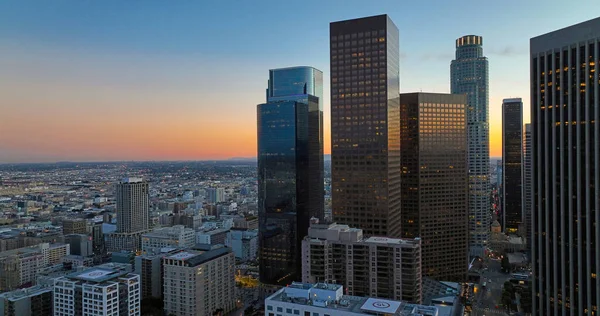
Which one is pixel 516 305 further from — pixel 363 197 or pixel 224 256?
pixel 224 256

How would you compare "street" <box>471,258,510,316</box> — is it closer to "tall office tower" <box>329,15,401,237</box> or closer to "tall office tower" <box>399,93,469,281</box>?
"tall office tower" <box>399,93,469,281</box>

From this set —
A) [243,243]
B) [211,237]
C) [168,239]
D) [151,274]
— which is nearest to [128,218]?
[168,239]

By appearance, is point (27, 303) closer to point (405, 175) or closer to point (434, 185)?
point (405, 175)

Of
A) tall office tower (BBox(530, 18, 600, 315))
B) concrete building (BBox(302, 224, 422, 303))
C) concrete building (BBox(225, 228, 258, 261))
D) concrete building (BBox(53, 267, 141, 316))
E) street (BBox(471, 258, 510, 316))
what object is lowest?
street (BBox(471, 258, 510, 316))

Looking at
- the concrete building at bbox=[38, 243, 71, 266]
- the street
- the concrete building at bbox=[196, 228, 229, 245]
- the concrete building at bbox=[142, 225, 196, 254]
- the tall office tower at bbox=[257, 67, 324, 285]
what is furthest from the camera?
the concrete building at bbox=[196, 228, 229, 245]

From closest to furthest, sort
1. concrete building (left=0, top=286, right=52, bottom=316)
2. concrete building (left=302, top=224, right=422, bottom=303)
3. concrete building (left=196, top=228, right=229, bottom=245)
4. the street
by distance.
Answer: concrete building (left=302, top=224, right=422, bottom=303), concrete building (left=0, top=286, right=52, bottom=316), the street, concrete building (left=196, top=228, right=229, bottom=245)

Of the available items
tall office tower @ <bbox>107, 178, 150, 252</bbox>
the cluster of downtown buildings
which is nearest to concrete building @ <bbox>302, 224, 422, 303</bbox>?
the cluster of downtown buildings

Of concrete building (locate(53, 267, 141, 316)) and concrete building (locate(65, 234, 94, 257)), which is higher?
concrete building (locate(53, 267, 141, 316))

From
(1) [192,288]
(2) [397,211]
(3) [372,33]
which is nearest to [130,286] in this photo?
(1) [192,288]
